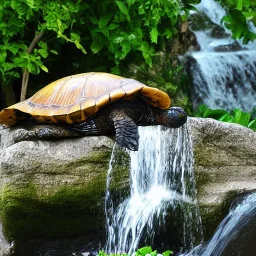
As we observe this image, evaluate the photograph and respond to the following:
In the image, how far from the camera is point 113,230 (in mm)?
4449

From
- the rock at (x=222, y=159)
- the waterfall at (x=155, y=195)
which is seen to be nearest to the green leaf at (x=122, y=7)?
the rock at (x=222, y=159)

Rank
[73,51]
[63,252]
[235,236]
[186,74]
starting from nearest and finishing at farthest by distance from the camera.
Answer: [235,236] < [63,252] < [73,51] < [186,74]

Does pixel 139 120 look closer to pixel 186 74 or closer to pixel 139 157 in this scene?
pixel 139 157

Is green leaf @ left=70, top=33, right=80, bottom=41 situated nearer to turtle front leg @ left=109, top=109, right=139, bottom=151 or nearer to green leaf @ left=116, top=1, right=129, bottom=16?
green leaf @ left=116, top=1, right=129, bottom=16

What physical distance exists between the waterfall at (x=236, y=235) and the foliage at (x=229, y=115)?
281cm

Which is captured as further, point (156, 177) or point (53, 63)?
point (53, 63)

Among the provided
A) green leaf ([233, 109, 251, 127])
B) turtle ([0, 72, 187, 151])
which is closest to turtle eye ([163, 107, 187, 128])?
turtle ([0, 72, 187, 151])

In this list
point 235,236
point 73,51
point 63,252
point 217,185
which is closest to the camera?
point 235,236

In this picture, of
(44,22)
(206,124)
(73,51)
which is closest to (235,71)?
(73,51)

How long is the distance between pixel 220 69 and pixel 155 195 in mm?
4617

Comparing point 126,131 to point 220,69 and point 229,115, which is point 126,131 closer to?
point 229,115

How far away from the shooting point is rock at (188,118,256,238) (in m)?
4.71

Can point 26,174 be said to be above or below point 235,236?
above

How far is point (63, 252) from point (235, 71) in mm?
5314
